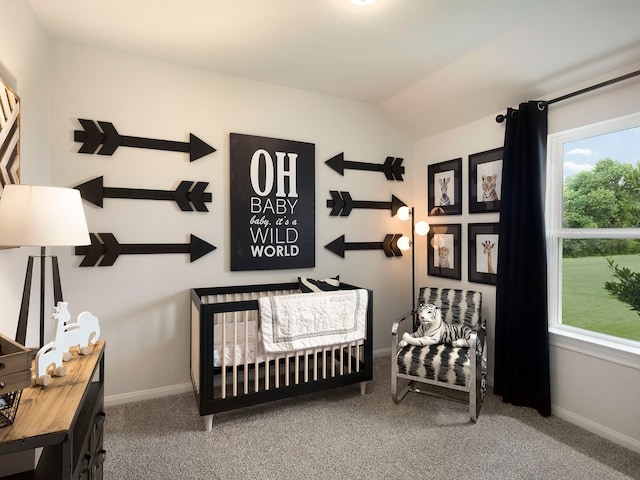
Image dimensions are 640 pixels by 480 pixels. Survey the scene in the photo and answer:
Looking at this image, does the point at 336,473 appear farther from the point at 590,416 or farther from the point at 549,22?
the point at 549,22

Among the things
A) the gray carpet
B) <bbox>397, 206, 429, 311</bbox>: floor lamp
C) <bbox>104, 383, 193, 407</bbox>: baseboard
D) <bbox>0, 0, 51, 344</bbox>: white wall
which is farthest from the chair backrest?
<bbox>0, 0, 51, 344</bbox>: white wall

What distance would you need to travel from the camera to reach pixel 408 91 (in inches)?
130

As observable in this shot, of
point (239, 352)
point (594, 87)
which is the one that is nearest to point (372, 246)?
point (239, 352)

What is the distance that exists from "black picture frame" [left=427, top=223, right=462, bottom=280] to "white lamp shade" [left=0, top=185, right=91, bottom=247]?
300cm

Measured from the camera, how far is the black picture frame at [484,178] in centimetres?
300

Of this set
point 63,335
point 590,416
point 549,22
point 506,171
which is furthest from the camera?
point 506,171

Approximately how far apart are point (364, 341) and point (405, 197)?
5.67 feet

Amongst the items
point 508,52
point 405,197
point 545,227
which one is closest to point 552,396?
point 545,227

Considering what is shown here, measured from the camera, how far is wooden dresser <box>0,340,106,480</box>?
954 mm

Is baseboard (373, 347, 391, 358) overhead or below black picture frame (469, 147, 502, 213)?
below

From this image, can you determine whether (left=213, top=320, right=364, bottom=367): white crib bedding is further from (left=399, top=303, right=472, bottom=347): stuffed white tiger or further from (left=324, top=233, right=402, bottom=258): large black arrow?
(left=324, top=233, right=402, bottom=258): large black arrow

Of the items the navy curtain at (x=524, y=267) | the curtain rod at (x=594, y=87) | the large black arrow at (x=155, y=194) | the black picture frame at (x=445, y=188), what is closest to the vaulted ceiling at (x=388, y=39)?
the curtain rod at (x=594, y=87)

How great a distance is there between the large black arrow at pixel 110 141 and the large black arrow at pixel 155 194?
0.22 m

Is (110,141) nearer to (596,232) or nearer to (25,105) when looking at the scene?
(25,105)
